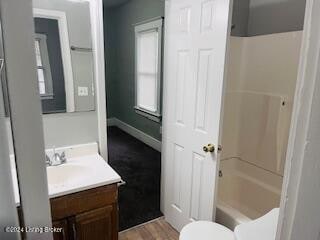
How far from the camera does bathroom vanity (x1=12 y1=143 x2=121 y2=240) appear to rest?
1355 mm

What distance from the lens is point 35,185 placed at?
15.3 inches

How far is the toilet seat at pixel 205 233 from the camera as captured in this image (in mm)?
1491

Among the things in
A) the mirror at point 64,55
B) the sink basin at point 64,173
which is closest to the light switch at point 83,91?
the mirror at point 64,55

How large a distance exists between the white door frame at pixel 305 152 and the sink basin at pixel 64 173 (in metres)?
1.32

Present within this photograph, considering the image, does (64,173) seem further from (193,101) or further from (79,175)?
(193,101)

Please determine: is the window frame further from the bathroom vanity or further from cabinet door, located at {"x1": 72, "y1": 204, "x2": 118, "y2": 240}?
cabinet door, located at {"x1": 72, "y1": 204, "x2": 118, "y2": 240}

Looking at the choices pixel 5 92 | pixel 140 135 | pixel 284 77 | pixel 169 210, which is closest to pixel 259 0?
pixel 284 77

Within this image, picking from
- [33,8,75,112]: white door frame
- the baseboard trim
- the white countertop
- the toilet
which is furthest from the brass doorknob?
the baseboard trim

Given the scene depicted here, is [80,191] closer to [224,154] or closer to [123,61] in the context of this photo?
[224,154]

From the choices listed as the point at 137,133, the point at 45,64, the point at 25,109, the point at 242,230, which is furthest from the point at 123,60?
the point at 25,109

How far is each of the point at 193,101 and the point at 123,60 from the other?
11.0 ft

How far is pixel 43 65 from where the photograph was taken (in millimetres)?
1599

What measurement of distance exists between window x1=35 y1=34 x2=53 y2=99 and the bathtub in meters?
1.65

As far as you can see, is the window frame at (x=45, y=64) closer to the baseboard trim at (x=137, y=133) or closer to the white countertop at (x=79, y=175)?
the white countertop at (x=79, y=175)
